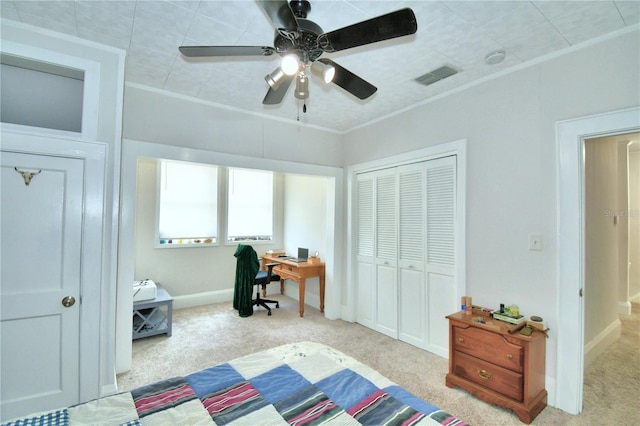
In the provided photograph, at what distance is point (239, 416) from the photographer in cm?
127

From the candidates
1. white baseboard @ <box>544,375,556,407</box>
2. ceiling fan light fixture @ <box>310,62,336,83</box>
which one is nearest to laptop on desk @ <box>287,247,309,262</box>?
white baseboard @ <box>544,375,556,407</box>

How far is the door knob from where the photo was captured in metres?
2.18

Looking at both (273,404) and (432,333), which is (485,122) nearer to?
(432,333)

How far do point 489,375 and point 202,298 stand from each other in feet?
13.8

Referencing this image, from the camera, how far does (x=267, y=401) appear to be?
1.38 m

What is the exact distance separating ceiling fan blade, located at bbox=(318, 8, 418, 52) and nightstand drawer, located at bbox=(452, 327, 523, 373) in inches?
87.8

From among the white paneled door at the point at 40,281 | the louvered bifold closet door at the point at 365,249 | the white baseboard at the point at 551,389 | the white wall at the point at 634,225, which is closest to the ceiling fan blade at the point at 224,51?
the white paneled door at the point at 40,281

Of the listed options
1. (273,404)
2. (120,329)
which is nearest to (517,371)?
(273,404)

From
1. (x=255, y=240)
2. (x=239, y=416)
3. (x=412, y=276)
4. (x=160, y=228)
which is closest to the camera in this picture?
(x=239, y=416)

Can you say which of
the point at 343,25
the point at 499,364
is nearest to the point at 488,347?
the point at 499,364

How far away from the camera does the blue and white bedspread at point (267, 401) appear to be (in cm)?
123

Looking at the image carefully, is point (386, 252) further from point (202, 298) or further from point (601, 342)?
point (202, 298)

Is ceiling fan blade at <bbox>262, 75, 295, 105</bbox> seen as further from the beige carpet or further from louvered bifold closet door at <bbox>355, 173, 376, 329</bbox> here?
the beige carpet

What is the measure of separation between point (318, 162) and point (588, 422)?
11.7 ft
